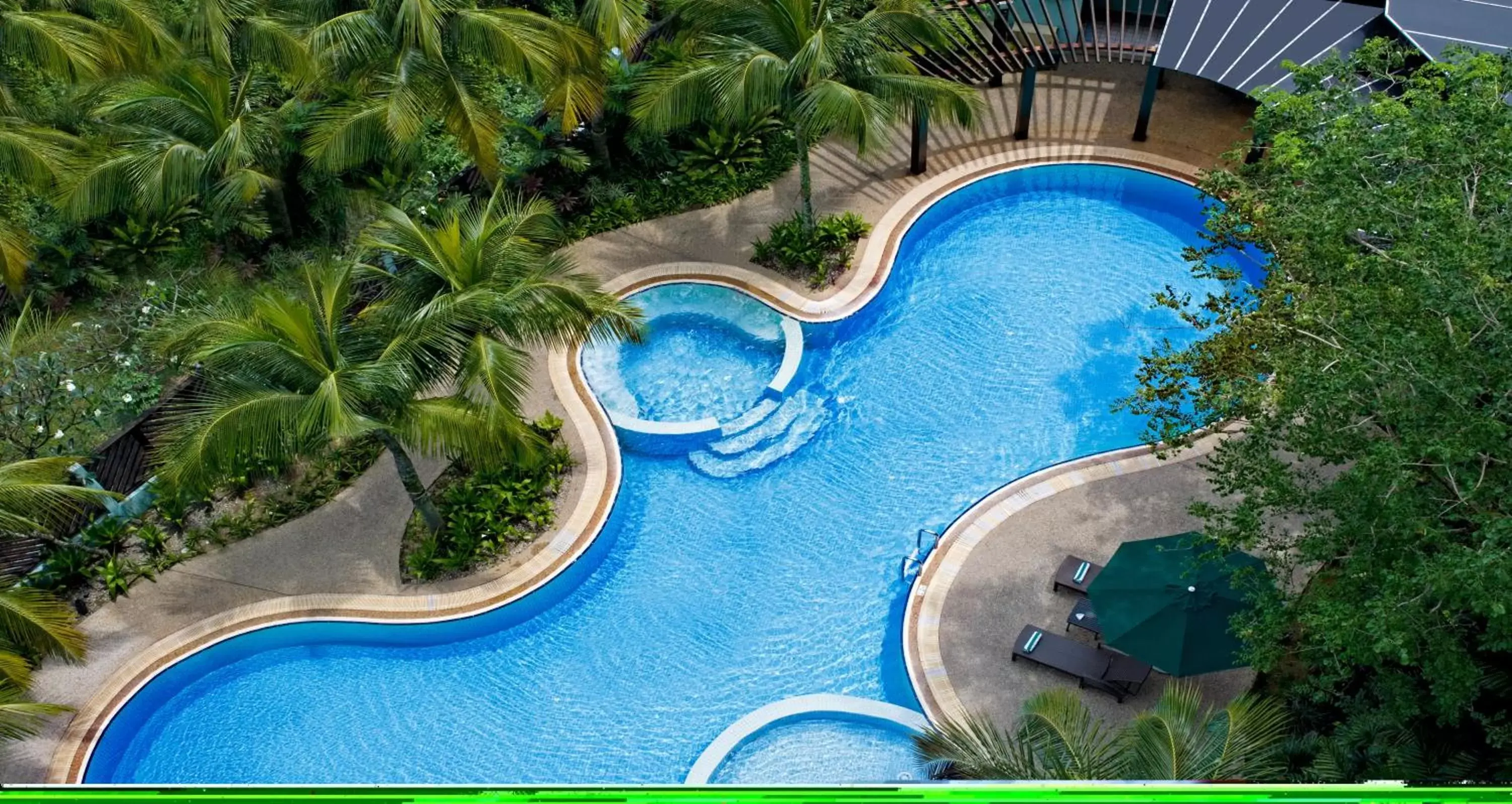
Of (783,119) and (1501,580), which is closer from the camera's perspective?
(1501,580)

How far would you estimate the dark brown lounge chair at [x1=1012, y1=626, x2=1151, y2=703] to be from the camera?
1521 centimetres

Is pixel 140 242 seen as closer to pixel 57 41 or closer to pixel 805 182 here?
pixel 57 41

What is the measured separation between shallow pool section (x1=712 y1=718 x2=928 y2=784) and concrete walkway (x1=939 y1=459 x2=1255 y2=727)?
3.69 feet

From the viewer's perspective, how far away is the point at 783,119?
22938 mm

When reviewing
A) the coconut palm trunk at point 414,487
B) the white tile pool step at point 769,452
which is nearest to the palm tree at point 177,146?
the coconut palm trunk at point 414,487

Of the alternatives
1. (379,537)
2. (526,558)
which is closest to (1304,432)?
(526,558)

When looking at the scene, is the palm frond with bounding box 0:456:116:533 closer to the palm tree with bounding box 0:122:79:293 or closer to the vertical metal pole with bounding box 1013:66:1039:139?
the palm tree with bounding box 0:122:79:293

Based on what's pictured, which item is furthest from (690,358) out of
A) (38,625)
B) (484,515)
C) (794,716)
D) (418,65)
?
(38,625)

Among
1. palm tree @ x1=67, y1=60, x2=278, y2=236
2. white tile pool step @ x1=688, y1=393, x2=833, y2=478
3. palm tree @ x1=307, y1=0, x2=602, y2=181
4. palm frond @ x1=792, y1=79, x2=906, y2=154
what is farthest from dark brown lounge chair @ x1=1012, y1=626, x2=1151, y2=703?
palm tree @ x1=67, y1=60, x2=278, y2=236

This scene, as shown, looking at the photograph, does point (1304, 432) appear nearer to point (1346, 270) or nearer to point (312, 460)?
point (1346, 270)

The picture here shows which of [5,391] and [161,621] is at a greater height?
[5,391]

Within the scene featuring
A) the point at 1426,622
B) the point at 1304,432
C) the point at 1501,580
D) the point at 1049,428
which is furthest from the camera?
the point at 1049,428

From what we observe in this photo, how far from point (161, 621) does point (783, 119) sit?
1355cm

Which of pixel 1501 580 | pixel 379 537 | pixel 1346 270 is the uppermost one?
pixel 1346 270
